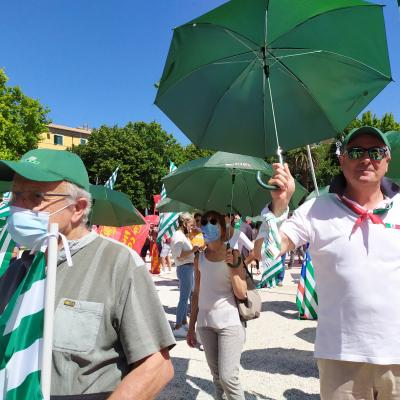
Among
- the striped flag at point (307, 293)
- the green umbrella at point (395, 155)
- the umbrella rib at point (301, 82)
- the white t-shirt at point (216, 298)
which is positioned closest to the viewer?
the umbrella rib at point (301, 82)

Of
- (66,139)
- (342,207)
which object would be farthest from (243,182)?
(66,139)

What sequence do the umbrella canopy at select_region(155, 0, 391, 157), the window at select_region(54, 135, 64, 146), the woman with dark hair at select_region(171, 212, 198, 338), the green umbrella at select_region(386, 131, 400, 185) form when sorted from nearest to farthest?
the umbrella canopy at select_region(155, 0, 391, 157) → the green umbrella at select_region(386, 131, 400, 185) → the woman with dark hair at select_region(171, 212, 198, 338) → the window at select_region(54, 135, 64, 146)

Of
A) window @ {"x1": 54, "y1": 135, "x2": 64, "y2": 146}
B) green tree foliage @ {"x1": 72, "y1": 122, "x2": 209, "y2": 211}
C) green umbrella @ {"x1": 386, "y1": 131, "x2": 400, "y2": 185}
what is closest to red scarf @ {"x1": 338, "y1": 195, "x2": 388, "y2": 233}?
green umbrella @ {"x1": 386, "y1": 131, "x2": 400, "y2": 185}

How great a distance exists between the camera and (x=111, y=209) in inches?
233

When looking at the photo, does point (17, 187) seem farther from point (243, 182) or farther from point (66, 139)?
point (66, 139)

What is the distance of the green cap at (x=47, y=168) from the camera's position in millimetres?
1750

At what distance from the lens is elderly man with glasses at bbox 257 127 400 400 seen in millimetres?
2105

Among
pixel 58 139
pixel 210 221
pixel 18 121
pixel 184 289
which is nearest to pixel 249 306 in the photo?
pixel 210 221

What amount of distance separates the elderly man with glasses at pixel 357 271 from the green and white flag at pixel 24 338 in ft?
3.98

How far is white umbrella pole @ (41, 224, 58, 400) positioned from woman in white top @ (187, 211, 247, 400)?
2.22 meters

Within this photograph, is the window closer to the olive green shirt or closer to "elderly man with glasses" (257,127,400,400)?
"elderly man with glasses" (257,127,400,400)

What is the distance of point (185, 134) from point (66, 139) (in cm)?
7164

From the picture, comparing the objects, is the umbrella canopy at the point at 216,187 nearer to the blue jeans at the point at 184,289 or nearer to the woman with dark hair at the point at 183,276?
the woman with dark hair at the point at 183,276

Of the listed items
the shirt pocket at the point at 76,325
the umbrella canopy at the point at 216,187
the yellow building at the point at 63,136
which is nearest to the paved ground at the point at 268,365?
the umbrella canopy at the point at 216,187
